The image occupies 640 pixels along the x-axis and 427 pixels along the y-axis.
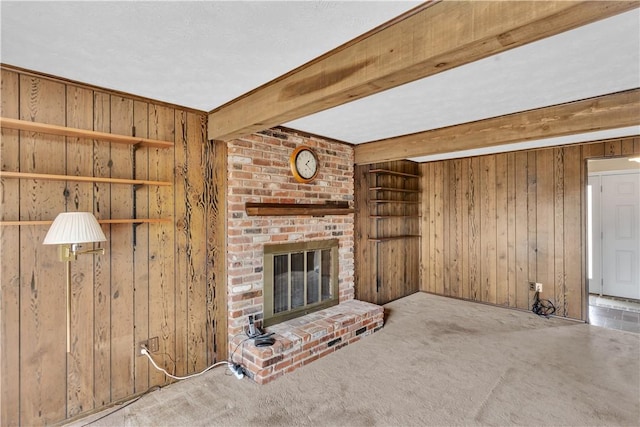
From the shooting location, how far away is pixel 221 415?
6.96 feet

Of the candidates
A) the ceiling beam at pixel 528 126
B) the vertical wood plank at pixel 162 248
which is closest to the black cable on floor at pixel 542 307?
the ceiling beam at pixel 528 126

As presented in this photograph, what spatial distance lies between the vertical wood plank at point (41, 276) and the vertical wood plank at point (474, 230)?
4.91 metres

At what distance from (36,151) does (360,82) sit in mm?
2018

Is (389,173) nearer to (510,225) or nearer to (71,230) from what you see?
(510,225)

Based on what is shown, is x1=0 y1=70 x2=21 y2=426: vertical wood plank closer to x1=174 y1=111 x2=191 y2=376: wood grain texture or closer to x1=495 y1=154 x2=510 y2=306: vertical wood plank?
x1=174 y1=111 x2=191 y2=376: wood grain texture

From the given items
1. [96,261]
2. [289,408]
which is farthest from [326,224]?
[96,261]

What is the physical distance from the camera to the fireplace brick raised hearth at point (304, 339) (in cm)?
255

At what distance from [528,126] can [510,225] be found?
85.4 inches

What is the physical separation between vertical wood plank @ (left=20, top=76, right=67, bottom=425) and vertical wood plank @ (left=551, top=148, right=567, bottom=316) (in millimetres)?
5172

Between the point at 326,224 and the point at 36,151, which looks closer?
the point at 36,151

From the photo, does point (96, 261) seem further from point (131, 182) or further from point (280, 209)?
point (280, 209)

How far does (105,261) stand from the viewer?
221 cm

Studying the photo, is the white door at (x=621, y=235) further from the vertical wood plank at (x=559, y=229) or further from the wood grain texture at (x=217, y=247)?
the wood grain texture at (x=217, y=247)

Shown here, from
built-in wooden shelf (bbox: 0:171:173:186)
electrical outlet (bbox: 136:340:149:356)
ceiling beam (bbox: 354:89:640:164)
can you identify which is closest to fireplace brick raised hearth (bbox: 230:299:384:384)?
electrical outlet (bbox: 136:340:149:356)
